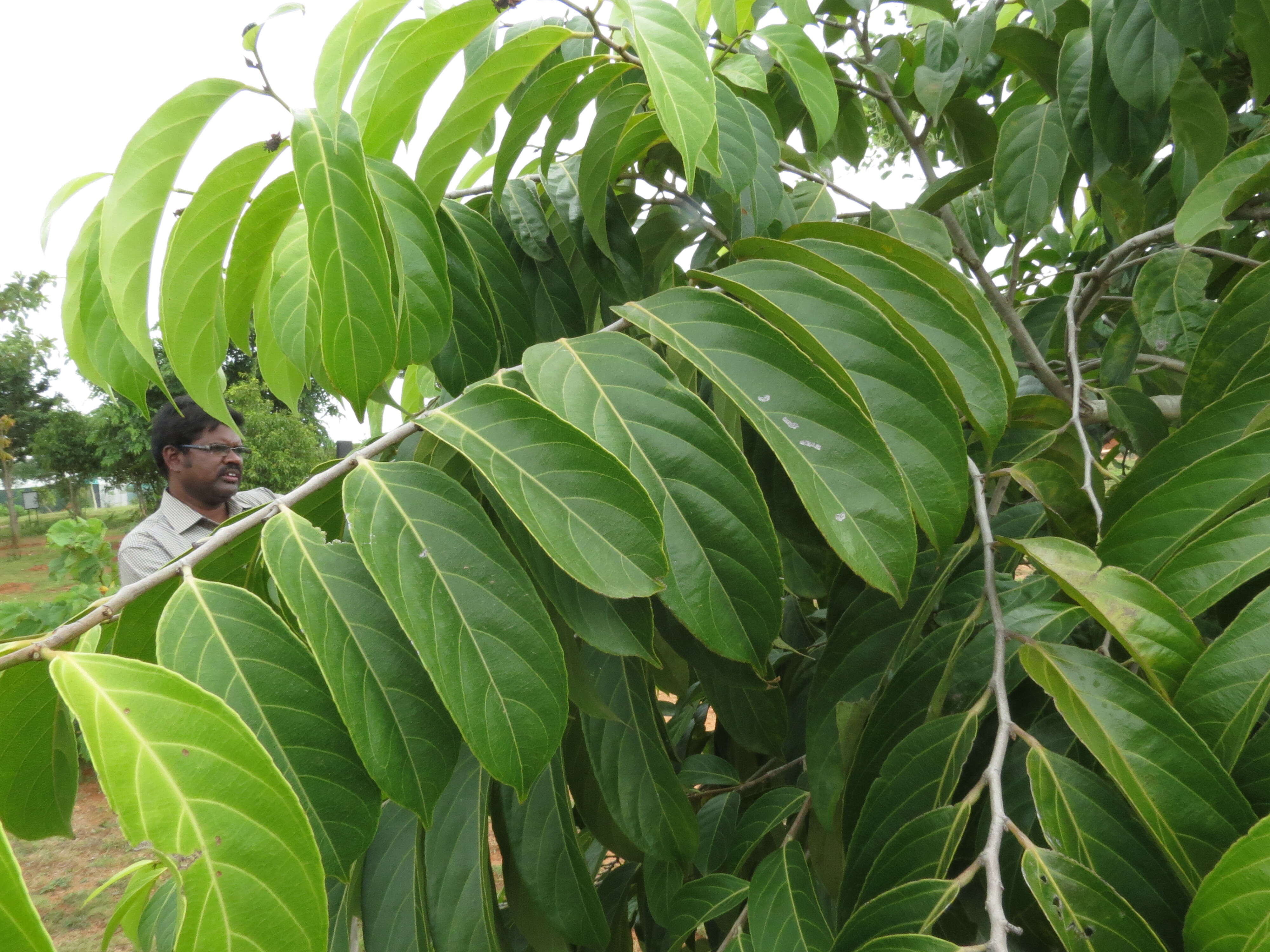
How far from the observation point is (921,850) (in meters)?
0.42

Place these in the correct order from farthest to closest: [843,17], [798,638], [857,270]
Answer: [843,17]
[798,638]
[857,270]

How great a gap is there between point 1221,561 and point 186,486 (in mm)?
3046

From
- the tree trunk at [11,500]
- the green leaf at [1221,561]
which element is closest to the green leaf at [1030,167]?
the green leaf at [1221,561]

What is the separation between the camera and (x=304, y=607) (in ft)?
1.20

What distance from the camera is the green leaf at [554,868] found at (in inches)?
21.7

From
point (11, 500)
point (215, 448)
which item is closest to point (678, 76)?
point (215, 448)

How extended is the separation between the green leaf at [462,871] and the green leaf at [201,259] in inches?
13.4

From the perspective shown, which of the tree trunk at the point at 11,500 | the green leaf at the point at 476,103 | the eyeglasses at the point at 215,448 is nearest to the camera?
the green leaf at the point at 476,103

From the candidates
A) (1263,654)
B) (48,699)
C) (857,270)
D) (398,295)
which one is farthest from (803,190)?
(48,699)

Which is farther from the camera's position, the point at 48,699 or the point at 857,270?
the point at 857,270

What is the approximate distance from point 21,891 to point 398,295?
1.18 feet

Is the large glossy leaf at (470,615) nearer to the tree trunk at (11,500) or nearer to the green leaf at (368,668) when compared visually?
the green leaf at (368,668)

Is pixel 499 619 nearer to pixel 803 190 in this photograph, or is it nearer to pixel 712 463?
pixel 712 463

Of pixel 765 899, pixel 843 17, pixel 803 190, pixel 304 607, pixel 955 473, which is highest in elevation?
pixel 843 17
